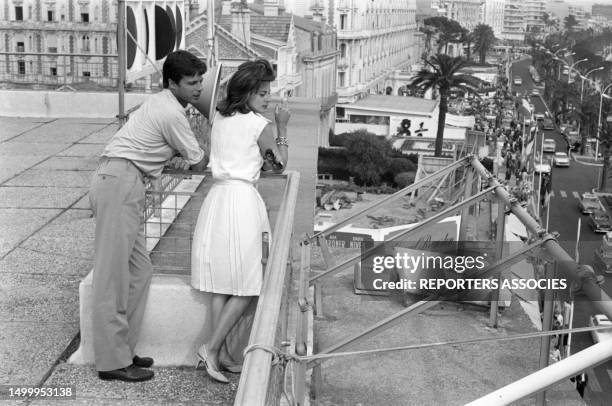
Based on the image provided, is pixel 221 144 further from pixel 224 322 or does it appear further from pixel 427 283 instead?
pixel 427 283

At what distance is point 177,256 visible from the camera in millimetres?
4746

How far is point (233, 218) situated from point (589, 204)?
47497 mm

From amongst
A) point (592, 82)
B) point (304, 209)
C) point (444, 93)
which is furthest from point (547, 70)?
point (304, 209)

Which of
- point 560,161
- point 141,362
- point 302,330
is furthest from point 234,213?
point 560,161

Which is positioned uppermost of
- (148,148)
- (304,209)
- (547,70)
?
(148,148)

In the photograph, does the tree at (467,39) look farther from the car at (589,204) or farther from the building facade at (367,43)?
the car at (589,204)

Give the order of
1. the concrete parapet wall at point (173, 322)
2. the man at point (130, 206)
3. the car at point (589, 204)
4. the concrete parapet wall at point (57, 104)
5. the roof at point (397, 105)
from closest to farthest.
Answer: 1. the man at point (130, 206)
2. the concrete parapet wall at point (173, 322)
3. the concrete parapet wall at point (57, 104)
4. the car at point (589, 204)
5. the roof at point (397, 105)

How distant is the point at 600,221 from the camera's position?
45.0 m

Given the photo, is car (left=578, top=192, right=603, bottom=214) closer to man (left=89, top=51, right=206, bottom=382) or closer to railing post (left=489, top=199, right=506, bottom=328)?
railing post (left=489, top=199, right=506, bottom=328)

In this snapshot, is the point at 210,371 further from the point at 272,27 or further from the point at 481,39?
the point at 481,39

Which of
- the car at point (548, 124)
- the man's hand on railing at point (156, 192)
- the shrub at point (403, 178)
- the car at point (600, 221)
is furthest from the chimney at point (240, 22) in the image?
the car at point (548, 124)

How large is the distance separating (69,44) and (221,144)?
2227 inches

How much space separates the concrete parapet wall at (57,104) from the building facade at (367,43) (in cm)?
6677

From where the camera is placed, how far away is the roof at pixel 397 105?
71.7 m
